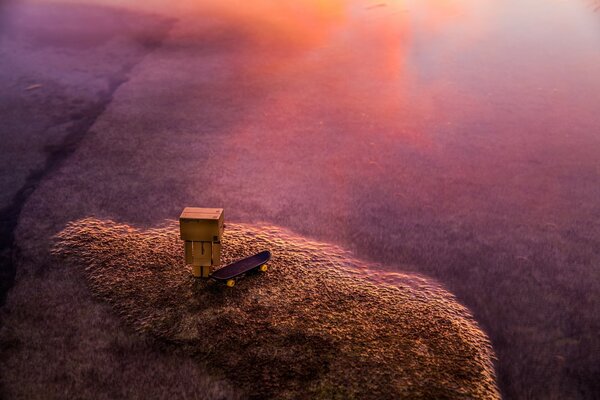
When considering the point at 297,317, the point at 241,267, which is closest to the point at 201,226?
the point at 241,267

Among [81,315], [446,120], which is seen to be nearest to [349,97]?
[446,120]

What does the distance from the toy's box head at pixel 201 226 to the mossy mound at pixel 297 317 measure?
0.74 metres

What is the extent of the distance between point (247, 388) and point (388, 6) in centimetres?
2288

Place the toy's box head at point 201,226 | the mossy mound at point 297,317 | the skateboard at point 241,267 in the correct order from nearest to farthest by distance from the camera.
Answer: the mossy mound at point 297,317
the toy's box head at point 201,226
the skateboard at point 241,267

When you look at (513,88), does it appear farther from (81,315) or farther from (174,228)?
(81,315)

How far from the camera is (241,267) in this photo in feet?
22.7

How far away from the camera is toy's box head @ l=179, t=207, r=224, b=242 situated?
6566mm

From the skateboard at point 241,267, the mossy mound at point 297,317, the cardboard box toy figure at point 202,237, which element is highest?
the cardboard box toy figure at point 202,237

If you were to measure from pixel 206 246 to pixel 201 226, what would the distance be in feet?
1.06

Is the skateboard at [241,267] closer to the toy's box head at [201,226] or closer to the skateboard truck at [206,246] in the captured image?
the skateboard truck at [206,246]

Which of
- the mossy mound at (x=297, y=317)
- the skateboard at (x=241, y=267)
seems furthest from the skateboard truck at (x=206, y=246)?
the mossy mound at (x=297, y=317)

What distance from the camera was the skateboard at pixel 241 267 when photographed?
22.1ft

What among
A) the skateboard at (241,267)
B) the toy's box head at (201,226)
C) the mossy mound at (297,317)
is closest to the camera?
the mossy mound at (297,317)

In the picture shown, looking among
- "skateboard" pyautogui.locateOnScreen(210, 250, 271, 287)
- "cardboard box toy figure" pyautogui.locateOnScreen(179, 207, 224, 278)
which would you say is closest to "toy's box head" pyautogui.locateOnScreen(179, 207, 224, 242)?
"cardboard box toy figure" pyautogui.locateOnScreen(179, 207, 224, 278)
